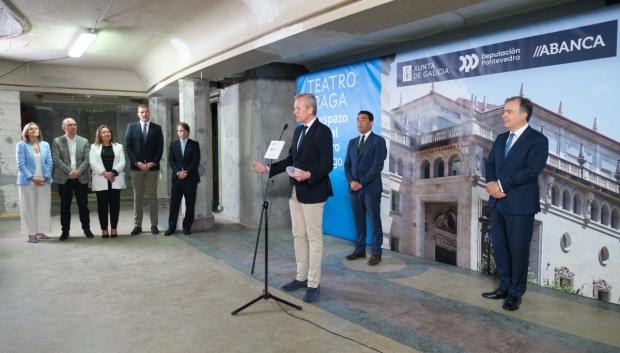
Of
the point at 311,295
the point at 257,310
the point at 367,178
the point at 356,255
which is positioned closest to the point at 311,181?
the point at 311,295

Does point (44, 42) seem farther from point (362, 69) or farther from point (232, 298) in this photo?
point (232, 298)

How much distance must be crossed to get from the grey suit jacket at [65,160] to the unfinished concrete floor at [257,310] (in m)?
1.22

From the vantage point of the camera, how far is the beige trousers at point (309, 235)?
11.4ft

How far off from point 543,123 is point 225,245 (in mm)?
4013

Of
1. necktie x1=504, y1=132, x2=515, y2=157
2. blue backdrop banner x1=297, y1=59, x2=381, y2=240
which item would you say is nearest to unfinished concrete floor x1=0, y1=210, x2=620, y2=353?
blue backdrop banner x1=297, y1=59, x2=381, y2=240

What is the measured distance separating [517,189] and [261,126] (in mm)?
4365

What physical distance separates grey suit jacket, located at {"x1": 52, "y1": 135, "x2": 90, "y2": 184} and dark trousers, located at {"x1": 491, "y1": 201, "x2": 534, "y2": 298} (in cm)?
532

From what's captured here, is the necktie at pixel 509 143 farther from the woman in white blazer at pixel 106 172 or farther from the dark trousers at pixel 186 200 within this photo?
the woman in white blazer at pixel 106 172

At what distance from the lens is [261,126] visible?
22.5ft

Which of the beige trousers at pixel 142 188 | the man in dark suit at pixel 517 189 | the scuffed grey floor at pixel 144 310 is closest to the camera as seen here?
the scuffed grey floor at pixel 144 310

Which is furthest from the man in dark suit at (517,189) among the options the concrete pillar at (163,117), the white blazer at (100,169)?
the concrete pillar at (163,117)

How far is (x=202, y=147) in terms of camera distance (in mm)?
6746

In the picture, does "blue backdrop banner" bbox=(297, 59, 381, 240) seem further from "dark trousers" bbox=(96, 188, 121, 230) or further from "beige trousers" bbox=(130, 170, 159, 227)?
"dark trousers" bbox=(96, 188, 121, 230)

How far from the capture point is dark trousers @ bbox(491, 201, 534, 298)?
339 centimetres
